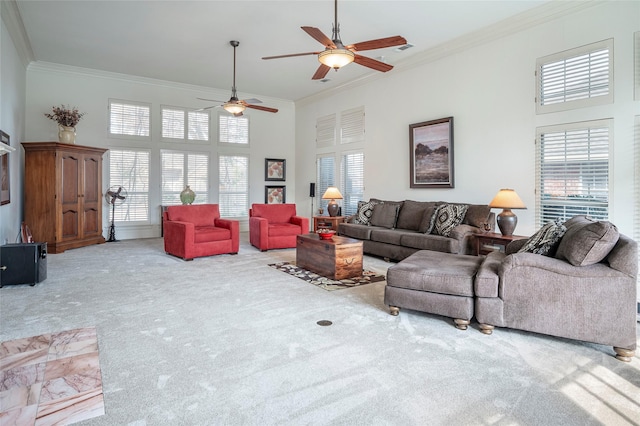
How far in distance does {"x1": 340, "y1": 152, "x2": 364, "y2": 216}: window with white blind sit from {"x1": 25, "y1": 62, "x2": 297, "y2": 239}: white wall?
7.48 feet

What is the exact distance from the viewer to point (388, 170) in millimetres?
7078

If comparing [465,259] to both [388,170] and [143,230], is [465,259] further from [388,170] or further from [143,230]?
[143,230]

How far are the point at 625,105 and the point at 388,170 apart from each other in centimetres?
366

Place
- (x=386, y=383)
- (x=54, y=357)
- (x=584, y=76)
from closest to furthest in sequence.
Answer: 1. (x=386, y=383)
2. (x=54, y=357)
3. (x=584, y=76)

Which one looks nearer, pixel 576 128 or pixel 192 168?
pixel 576 128

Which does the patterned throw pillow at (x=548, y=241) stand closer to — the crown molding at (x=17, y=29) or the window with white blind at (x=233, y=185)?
the crown molding at (x=17, y=29)

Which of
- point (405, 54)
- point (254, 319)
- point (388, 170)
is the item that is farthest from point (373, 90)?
point (254, 319)

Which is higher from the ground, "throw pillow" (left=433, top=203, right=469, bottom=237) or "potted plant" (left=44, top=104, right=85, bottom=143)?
"potted plant" (left=44, top=104, right=85, bottom=143)

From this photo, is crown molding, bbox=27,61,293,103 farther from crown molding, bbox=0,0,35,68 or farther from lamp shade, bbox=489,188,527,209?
lamp shade, bbox=489,188,527,209

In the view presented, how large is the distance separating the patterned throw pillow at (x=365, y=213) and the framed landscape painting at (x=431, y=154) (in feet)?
2.63

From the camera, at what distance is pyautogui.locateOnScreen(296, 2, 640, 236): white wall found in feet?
13.4

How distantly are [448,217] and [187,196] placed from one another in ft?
18.4

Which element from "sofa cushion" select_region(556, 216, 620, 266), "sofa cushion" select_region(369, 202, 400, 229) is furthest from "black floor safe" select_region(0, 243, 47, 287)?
"sofa cushion" select_region(556, 216, 620, 266)

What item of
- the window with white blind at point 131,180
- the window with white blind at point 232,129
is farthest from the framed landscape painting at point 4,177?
the window with white blind at point 232,129
